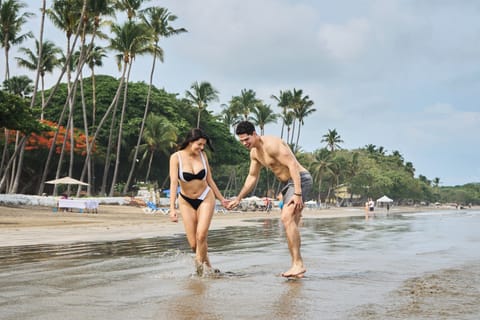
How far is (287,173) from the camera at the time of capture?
641 centimetres

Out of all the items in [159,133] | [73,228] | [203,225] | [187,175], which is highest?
[159,133]

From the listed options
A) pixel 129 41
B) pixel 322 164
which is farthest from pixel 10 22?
pixel 322 164

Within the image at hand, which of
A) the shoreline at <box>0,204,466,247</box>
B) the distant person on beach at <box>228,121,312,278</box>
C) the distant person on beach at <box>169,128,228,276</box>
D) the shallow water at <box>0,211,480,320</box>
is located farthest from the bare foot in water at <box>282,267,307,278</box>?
the shoreline at <box>0,204,466,247</box>

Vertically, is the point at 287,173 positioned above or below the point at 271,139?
below

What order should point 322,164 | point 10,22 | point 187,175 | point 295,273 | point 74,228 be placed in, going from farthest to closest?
point 322,164 → point 10,22 → point 74,228 → point 187,175 → point 295,273

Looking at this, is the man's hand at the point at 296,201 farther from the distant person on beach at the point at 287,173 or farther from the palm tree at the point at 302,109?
the palm tree at the point at 302,109

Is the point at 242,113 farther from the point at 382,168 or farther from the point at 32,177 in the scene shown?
the point at 382,168

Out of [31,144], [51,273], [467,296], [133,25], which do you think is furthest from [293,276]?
[31,144]

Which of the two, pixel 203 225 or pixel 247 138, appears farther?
pixel 247 138

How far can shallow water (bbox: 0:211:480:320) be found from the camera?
13.5 ft

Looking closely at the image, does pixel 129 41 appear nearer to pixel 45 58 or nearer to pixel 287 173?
pixel 45 58

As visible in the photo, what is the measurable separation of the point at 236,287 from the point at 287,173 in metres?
1.58

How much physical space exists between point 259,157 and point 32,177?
53.0m

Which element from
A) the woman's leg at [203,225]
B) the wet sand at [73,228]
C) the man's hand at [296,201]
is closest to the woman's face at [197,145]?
the woman's leg at [203,225]
